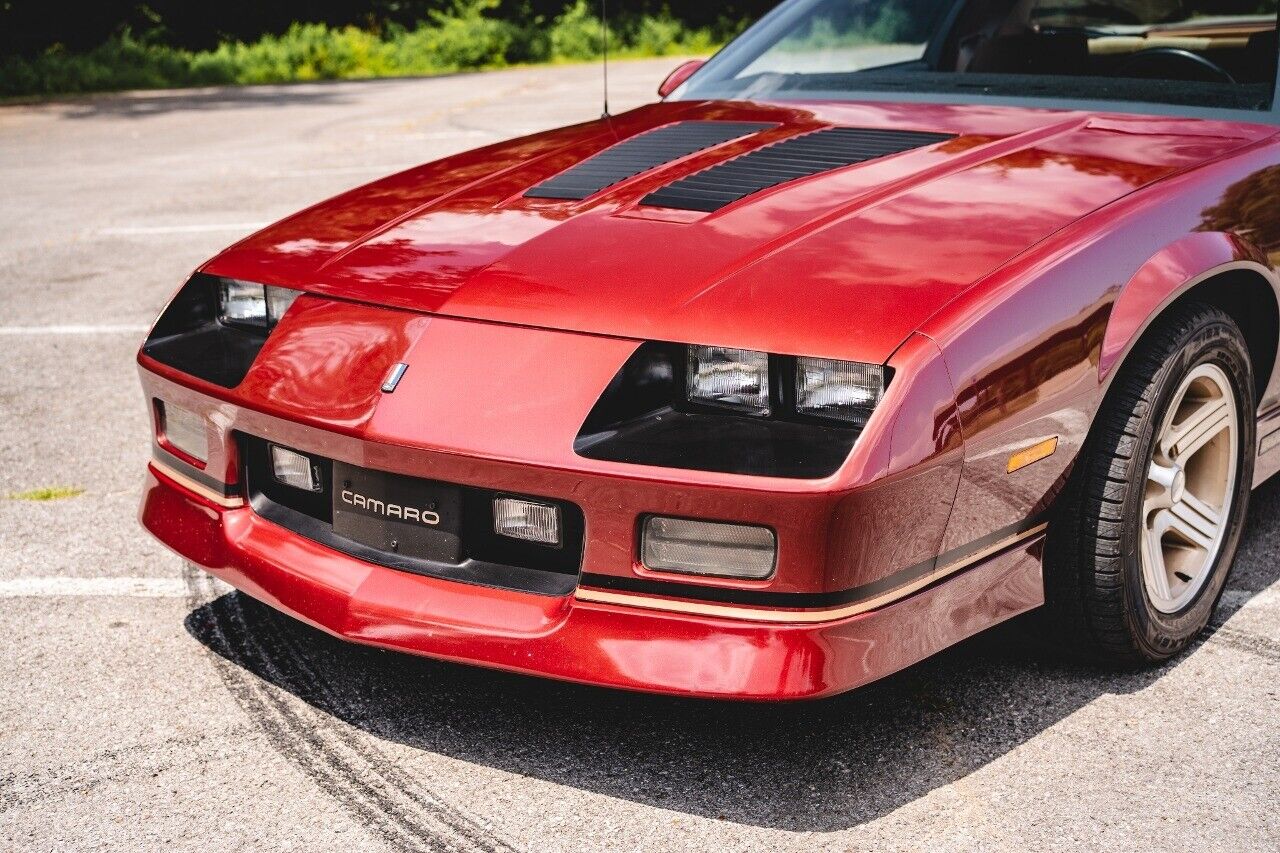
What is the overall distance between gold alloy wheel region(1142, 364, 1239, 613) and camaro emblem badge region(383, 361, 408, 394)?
1.43 metres

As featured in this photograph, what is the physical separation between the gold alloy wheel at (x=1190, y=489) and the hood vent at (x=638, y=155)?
117 centimetres

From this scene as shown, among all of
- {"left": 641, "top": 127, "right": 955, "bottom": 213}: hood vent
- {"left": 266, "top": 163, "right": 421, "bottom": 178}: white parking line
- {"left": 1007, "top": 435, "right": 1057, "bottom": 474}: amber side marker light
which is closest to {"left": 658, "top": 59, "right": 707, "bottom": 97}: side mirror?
{"left": 641, "top": 127, "right": 955, "bottom": 213}: hood vent

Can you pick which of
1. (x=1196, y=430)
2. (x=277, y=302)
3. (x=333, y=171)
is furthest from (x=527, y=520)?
(x=333, y=171)

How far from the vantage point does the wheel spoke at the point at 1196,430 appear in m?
2.84

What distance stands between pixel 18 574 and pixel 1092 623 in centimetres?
251

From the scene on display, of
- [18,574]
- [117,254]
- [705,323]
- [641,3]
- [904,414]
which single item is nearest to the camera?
[904,414]

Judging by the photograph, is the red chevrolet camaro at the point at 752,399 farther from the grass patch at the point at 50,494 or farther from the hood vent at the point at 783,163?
the grass patch at the point at 50,494

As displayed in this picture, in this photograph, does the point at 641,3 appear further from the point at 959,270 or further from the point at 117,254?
the point at 959,270

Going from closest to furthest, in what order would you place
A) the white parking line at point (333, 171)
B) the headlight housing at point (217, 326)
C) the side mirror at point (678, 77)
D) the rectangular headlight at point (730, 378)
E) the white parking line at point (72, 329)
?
1. the rectangular headlight at point (730, 378)
2. the headlight housing at point (217, 326)
3. the side mirror at point (678, 77)
4. the white parking line at point (72, 329)
5. the white parking line at point (333, 171)

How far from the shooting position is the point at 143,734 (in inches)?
105

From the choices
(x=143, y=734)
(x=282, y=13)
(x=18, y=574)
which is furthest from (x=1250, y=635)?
(x=282, y=13)

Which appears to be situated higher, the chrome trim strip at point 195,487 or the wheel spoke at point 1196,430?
the wheel spoke at point 1196,430

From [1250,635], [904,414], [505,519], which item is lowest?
[1250,635]

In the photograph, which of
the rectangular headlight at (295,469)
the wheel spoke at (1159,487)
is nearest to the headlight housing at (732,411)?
the rectangular headlight at (295,469)
